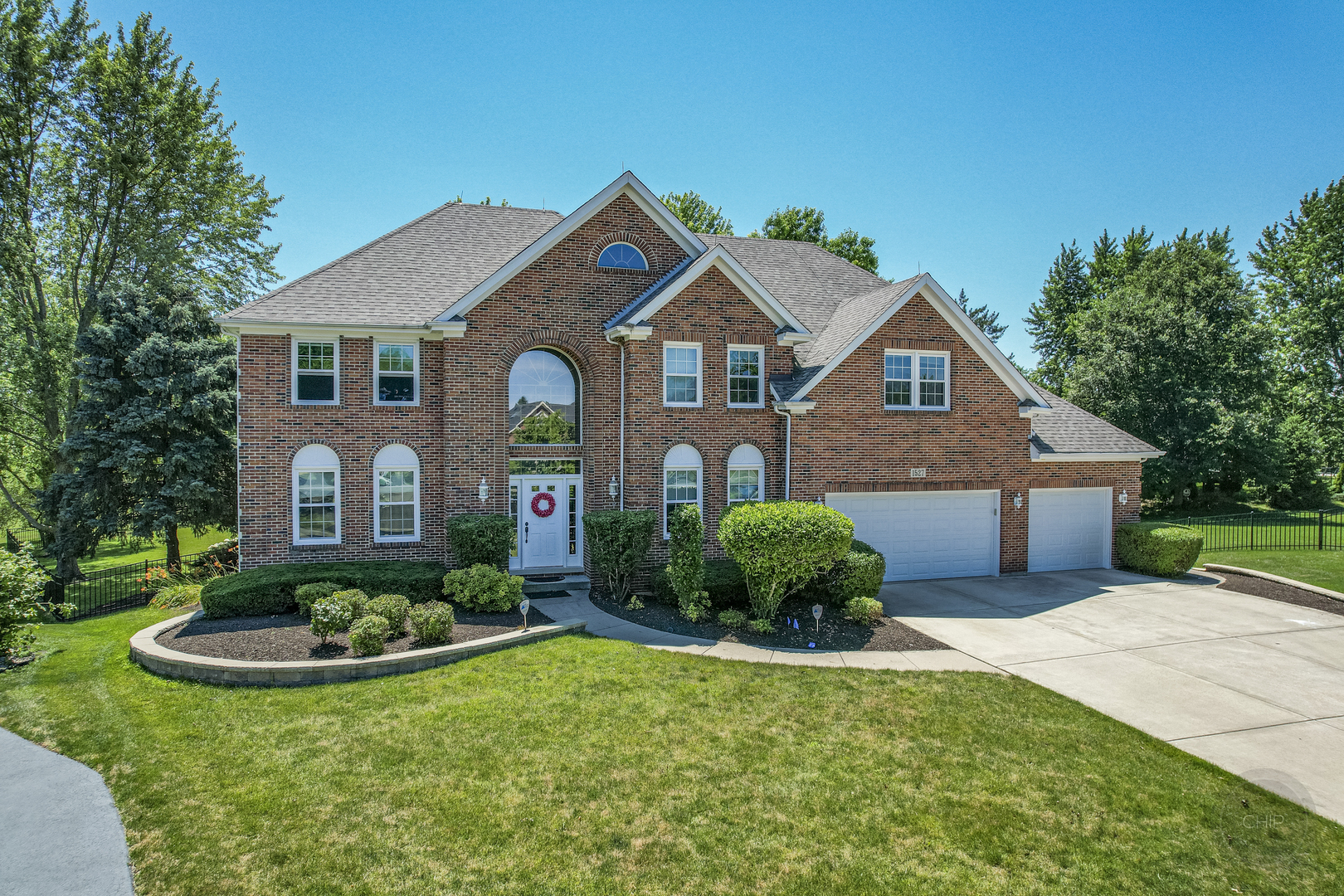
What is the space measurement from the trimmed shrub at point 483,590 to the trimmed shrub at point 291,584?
637mm

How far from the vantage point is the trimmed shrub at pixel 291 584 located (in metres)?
12.2

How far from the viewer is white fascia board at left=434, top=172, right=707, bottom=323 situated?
1491 cm

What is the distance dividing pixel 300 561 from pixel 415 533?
2.48 metres

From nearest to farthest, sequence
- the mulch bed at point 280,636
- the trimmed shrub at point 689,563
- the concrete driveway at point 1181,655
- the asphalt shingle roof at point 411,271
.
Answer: the concrete driveway at point 1181,655, the mulch bed at point 280,636, the trimmed shrub at point 689,563, the asphalt shingle roof at point 411,271

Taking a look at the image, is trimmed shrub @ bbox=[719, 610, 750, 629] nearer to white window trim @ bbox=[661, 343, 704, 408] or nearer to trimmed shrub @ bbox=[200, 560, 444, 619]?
white window trim @ bbox=[661, 343, 704, 408]

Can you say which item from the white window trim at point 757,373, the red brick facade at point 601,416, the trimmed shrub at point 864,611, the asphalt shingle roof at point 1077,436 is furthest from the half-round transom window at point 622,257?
the asphalt shingle roof at point 1077,436

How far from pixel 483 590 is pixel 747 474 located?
6709mm

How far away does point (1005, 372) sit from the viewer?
16750 mm

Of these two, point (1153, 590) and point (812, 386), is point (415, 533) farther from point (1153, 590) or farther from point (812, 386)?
point (1153, 590)

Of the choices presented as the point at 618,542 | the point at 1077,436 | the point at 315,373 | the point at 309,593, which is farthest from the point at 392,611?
the point at 1077,436

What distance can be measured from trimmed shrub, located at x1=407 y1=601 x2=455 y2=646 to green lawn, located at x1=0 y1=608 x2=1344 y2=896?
107 centimetres

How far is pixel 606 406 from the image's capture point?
52.0ft

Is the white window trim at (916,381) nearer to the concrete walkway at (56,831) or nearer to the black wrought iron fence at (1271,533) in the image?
the black wrought iron fence at (1271,533)

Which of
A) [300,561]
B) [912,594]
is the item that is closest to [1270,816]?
[912,594]
